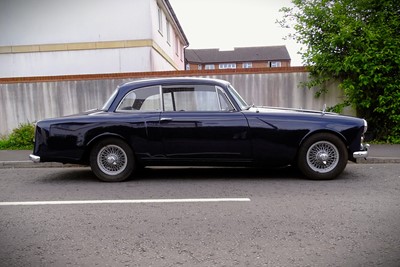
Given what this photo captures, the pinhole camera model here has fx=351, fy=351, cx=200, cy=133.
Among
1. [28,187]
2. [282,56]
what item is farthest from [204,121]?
[282,56]

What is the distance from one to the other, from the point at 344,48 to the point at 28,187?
8025 millimetres

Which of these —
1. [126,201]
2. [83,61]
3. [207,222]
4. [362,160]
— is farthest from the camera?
[83,61]

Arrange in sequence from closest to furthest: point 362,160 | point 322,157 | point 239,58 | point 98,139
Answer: point 322,157, point 98,139, point 362,160, point 239,58

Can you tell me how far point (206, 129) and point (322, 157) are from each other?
6.14ft

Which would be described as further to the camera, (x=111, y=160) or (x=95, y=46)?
(x=95, y=46)

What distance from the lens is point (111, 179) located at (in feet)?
18.7

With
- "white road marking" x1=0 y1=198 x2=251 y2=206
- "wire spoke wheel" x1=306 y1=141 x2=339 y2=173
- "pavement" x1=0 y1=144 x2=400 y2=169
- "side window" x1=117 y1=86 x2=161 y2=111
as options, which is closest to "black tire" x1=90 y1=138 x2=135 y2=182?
"side window" x1=117 y1=86 x2=161 y2=111

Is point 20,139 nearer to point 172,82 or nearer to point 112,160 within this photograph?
point 112,160

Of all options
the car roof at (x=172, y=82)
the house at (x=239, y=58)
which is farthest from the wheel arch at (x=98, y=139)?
the house at (x=239, y=58)

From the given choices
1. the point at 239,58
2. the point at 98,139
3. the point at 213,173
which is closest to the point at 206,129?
the point at 213,173

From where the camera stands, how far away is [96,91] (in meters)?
10.2

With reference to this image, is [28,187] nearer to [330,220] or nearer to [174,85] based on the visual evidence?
[174,85]

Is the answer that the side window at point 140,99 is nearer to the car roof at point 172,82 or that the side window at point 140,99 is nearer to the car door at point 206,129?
the car roof at point 172,82

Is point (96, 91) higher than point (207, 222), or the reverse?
point (96, 91)
